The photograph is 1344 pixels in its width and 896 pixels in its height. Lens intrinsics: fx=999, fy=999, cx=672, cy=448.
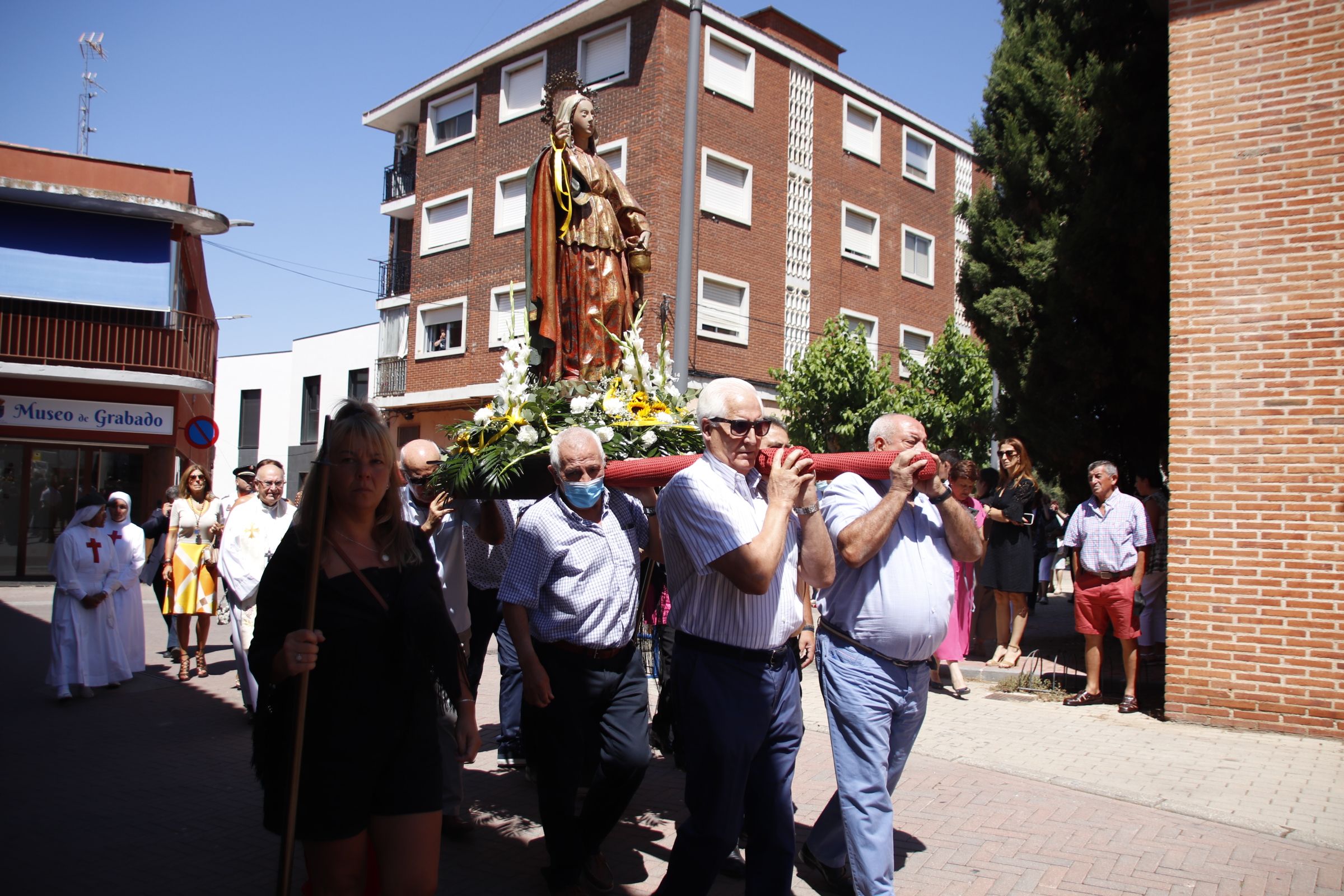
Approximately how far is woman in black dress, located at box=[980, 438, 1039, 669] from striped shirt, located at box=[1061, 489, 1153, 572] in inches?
69.4

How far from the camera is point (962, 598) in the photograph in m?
9.84

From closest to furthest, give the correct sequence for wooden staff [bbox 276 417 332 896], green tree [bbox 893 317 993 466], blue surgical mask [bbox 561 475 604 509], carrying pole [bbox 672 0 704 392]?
wooden staff [bbox 276 417 332 896] → blue surgical mask [bbox 561 475 604 509] → carrying pole [bbox 672 0 704 392] → green tree [bbox 893 317 993 466]

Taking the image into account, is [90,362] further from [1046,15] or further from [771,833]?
[771,833]

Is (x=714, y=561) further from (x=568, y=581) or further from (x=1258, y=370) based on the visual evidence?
(x=1258, y=370)

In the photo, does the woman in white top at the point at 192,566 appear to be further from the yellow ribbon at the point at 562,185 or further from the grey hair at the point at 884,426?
the grey hair at the point at 884,426

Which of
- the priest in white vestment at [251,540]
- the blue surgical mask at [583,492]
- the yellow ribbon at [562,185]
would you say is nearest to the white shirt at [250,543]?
the priest in white vestment at [251,540]

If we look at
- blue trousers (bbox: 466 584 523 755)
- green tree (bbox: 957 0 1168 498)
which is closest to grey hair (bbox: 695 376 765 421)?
blue trousers (bbox: 466 584 523 755)

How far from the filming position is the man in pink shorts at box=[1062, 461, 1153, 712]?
8.34m

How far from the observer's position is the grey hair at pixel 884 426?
173 inches

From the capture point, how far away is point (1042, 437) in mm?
12031

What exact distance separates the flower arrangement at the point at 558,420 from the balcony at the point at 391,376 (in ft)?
84.5

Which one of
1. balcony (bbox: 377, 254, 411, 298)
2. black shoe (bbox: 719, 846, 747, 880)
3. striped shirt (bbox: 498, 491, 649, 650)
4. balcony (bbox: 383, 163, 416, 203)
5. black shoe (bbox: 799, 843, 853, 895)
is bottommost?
black shoe (bbox: 719, 846, 747, 880)

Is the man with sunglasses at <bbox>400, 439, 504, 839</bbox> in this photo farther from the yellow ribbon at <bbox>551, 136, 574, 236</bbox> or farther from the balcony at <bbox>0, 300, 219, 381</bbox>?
the balcony at <bbox>0, 300, 219, 381</bbox>

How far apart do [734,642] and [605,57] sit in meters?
23.7
